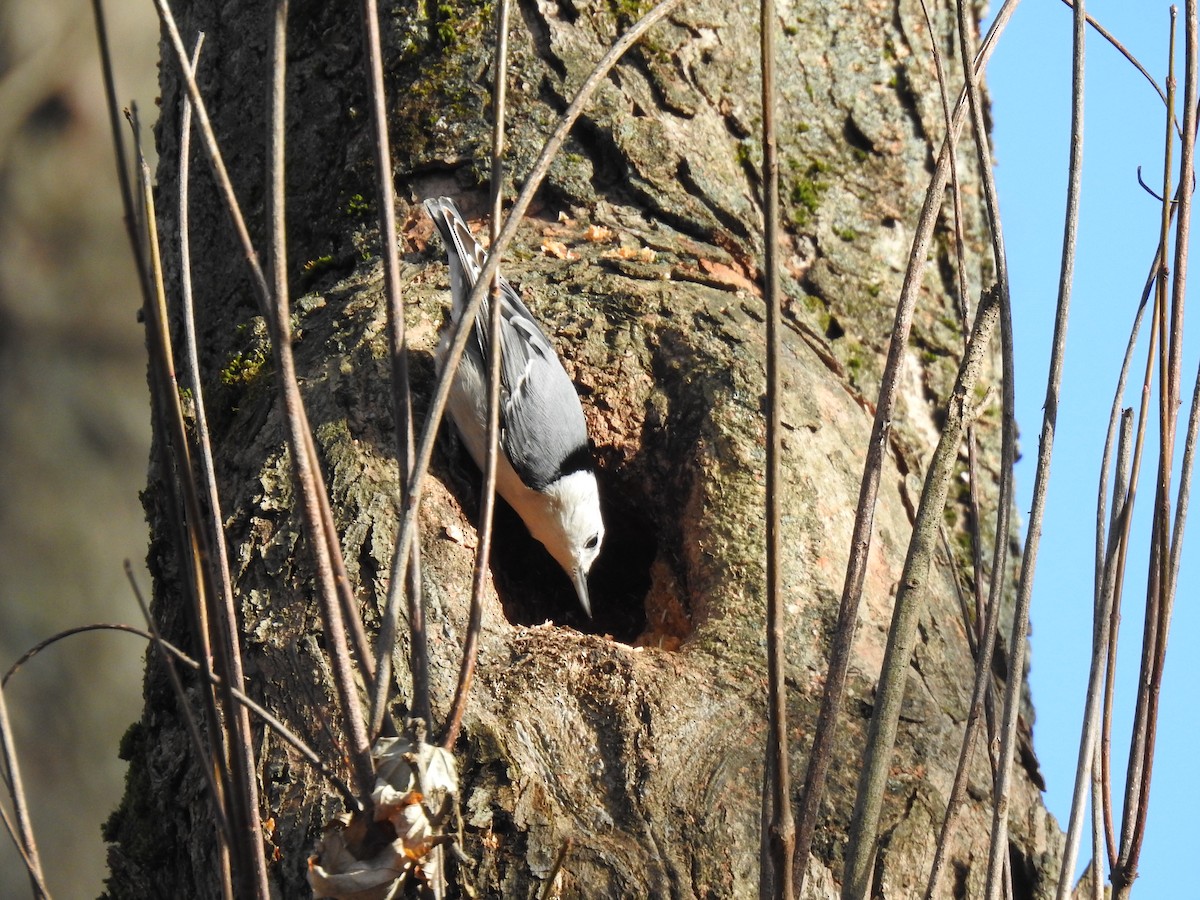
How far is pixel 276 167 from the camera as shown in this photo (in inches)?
37.0

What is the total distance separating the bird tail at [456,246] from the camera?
89.4 inches

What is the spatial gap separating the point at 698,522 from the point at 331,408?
2.26ft

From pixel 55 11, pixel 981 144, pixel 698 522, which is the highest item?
pixel 55 11

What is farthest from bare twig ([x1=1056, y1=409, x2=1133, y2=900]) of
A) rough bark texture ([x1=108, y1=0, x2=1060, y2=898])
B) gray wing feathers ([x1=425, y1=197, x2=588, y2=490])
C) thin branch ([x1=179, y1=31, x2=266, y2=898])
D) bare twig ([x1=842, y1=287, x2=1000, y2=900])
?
gray wing feathers ([x1=425, y1=197, x2=588, y2=490])

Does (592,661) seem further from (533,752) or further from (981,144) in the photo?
(981,144)

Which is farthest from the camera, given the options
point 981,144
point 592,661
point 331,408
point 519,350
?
point 519,350

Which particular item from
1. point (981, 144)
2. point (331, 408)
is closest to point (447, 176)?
point (331, 408)

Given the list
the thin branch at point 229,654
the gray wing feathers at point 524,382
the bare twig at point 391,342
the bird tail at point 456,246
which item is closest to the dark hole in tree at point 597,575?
the gray wing feathers at point 524,382

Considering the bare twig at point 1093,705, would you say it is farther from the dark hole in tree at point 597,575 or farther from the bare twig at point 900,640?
the dark hole in tree at point 597,575

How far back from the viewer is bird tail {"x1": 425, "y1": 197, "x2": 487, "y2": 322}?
227cm

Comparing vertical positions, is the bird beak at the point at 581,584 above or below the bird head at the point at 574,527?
below

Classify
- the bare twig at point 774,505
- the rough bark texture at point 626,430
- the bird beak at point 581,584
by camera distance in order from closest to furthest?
the bare twig at point 774,505, the rough bark texture at point 626,430, the bird beak at point 581,584

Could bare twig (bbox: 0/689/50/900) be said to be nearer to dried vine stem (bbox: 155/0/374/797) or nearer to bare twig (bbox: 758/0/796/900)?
dried vine stem (bbox: 155/0/374/797)

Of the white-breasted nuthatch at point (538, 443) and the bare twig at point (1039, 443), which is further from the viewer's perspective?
the white-breasted nuthatch at point (538, 443)
